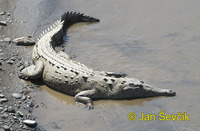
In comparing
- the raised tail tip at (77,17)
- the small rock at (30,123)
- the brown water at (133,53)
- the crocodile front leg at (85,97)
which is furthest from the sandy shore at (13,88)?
the raised tail tip at (77,17)

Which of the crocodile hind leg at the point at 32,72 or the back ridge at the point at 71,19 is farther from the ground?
the back ridge at the point at 71,19

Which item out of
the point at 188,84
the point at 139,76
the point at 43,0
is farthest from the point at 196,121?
the point at 43,0

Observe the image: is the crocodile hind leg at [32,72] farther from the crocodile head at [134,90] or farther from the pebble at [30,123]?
the crocodile head at [134,90]

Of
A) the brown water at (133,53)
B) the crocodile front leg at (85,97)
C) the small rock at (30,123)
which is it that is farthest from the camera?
the crocodile front leg at (85,97)

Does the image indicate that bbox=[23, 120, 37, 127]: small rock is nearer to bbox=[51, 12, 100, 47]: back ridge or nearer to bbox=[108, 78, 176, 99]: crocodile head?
bbox=[108, 78, 176, 99]: crocodile head

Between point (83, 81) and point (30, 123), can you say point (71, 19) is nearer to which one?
point (83, 81)

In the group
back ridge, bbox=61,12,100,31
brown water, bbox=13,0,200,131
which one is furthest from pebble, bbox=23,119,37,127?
back ridge, bbox=61,12,100,31

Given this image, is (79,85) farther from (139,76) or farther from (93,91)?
(139,76)
